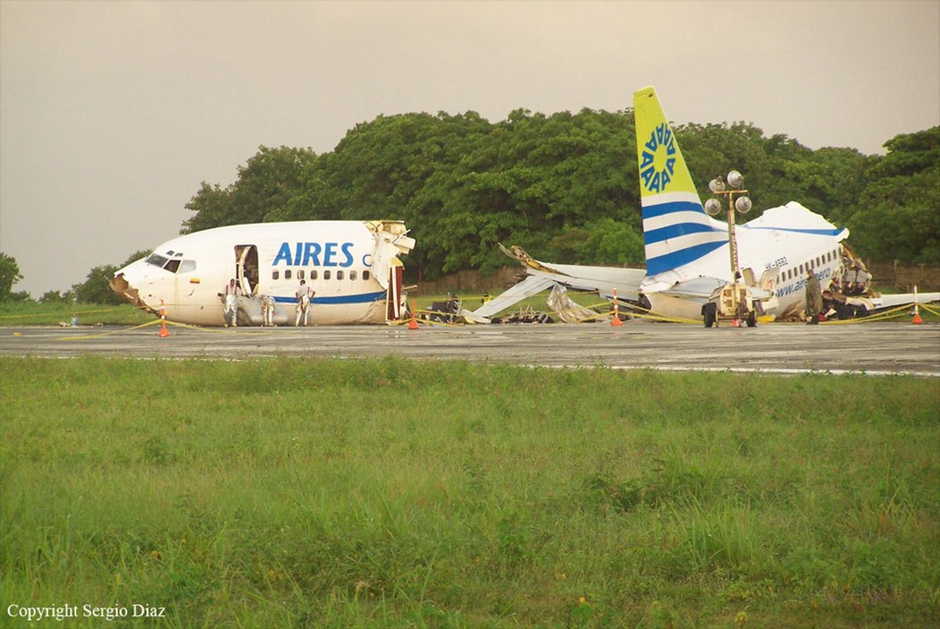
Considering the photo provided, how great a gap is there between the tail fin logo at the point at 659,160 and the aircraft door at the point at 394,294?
10.2 meters

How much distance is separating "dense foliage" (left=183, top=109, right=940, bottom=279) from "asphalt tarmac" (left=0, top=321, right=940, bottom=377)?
100 feet

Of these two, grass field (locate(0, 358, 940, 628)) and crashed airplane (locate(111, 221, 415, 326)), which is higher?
crashed airplane (locate(111, 221, 415, 326))

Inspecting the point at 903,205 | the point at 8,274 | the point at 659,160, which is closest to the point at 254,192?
the point at 8,274

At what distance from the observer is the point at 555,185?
238 feet

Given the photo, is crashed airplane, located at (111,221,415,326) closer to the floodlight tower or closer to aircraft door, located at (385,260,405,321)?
aircraft door, located at (385,260,405,321)

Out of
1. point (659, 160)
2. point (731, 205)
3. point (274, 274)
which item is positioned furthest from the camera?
point (274, 274)

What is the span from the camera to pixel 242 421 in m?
13.0

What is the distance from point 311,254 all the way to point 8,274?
128ft

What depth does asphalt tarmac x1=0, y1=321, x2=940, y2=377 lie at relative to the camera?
19.9m

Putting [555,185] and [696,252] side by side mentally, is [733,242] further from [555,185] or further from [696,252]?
[555,185]

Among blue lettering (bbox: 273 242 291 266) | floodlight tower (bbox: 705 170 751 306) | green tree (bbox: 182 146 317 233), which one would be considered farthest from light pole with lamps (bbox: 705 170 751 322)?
green tree (bbox: 182 146 317 233)

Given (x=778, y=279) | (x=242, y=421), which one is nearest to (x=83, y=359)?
(x=242, y=421)

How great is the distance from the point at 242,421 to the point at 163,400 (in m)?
2.64

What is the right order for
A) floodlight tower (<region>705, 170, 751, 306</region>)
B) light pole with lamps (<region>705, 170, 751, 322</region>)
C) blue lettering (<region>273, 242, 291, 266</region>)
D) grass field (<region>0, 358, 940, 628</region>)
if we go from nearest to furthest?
1. grass field (<region>0, 358, 940, 628</region>)
2. floodlight tower (<region>705, 170, 751, 306</region>)
3. light pole with lamps (<region>705, 170, 751, 322</region>)
4. blue lettering (<region>273, 242, 291, 266</region>)
